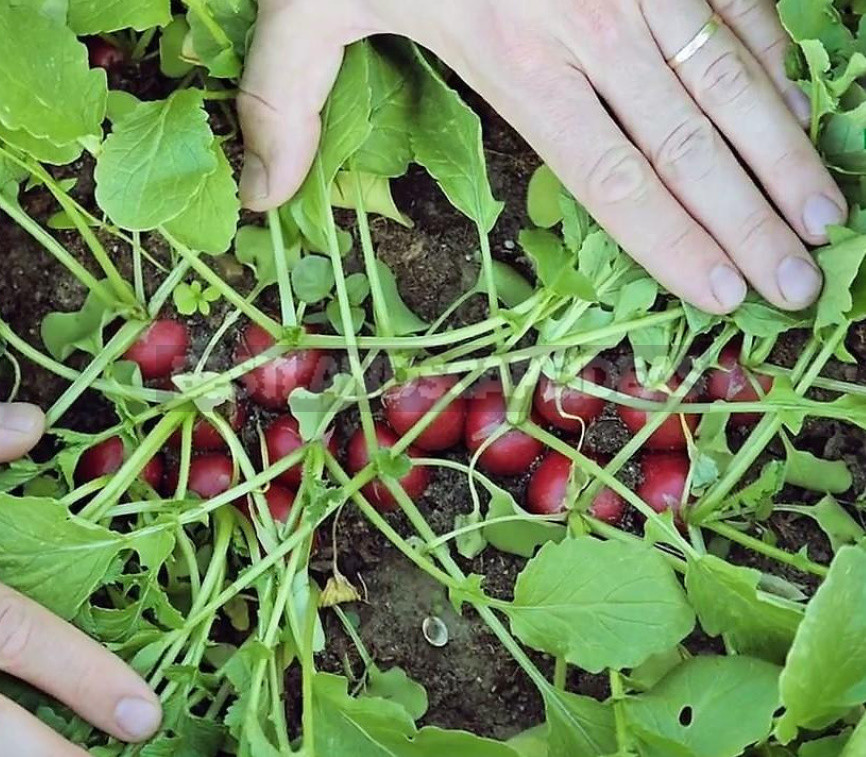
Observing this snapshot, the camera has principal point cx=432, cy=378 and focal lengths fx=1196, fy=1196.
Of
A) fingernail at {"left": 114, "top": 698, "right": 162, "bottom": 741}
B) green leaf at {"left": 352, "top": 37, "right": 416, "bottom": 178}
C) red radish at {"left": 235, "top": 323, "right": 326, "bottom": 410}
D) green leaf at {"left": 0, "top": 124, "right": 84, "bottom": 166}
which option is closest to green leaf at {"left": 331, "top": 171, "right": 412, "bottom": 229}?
green leaf at {"left": 352, "top": 37, "right": 416, "bottom": 178}

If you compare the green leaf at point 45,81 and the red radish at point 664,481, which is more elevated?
the green leaf at point 45,81

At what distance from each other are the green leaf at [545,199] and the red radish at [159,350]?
12.9 inches

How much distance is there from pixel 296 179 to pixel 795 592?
0.52 m

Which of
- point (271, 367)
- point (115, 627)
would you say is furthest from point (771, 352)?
point (115, 627)

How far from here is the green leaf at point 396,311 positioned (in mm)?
1017

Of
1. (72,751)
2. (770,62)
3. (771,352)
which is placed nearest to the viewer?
(72,751)

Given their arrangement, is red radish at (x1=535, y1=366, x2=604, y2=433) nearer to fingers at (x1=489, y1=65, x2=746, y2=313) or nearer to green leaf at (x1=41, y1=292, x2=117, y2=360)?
fingers at (x1=489, y1=65, x2=746, y2=313)

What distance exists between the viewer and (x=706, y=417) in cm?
99

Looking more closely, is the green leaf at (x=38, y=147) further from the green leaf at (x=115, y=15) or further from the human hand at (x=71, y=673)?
the human hand at (x=71, y=673)

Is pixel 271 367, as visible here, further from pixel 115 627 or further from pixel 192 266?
pixel 115 627

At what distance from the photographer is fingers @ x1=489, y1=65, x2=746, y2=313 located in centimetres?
88

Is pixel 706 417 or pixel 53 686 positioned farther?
pixel 706 417

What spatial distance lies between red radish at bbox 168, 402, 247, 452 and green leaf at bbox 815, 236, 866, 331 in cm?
49

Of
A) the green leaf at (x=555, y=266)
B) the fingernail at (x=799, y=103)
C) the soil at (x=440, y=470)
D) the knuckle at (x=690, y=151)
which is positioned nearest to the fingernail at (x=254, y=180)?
the soil at (x=440, y=470)
